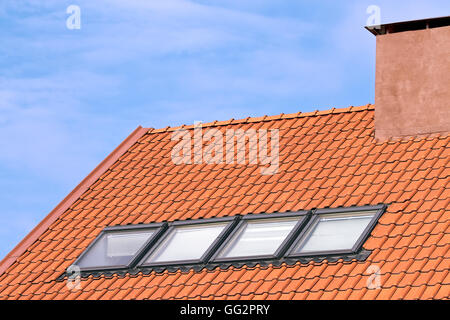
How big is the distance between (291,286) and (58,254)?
14.9 feet

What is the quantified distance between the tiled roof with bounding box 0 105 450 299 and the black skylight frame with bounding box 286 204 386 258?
0.11 metres

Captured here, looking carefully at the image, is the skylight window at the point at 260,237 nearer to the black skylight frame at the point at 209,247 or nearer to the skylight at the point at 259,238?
the skylight at the point at 259,238

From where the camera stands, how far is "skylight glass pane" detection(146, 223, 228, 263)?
1364 cm

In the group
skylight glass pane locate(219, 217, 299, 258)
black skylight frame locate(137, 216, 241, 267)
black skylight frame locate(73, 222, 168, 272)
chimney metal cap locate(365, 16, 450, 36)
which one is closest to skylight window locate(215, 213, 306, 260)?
skylight glass pane locate(219, 217, 299, 258)

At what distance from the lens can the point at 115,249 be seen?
47.5 feet

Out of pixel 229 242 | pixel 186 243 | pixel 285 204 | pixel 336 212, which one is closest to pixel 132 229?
pixel 186 243

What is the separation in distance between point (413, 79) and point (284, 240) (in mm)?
4224

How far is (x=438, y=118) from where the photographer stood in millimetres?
15008

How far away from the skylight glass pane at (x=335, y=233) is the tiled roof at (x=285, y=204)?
27cm

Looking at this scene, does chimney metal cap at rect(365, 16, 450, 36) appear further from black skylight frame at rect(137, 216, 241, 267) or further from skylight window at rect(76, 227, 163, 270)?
skylight window at rect(76, 227, 163, 270)
